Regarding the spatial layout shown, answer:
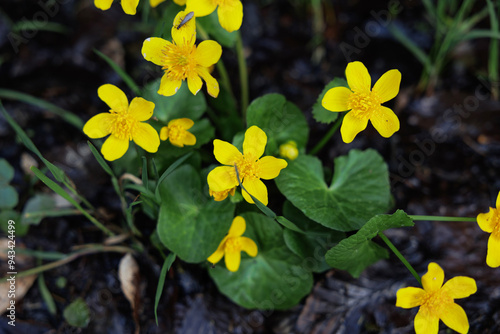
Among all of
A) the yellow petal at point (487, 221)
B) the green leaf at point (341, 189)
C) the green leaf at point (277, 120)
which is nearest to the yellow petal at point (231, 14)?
the green leaf at point (277, 120)

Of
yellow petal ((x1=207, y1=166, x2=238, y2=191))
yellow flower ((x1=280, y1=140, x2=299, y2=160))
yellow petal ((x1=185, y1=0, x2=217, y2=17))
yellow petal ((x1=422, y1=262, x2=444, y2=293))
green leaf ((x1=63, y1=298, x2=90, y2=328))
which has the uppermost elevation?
yellow petal ((x1=185, y1=0, x2=217, y2=17))

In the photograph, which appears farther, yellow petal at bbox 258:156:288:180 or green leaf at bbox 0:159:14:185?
green leaf at bbox 0:159:14:185

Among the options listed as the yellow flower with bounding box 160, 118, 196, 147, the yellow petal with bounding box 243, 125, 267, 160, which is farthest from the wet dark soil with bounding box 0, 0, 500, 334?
the yellow petal with bounding box 243, 125, 267, 160

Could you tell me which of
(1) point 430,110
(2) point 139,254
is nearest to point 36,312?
(2) point 139,254

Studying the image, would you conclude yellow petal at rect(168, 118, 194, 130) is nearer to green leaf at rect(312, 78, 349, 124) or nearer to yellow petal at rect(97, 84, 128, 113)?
yellow petal at rect(97, 84, 128, 113)

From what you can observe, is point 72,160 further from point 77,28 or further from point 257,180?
point 257,180

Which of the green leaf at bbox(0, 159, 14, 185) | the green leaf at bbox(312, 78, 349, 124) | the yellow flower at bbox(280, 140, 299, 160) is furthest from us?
the green leaf at bbox(0, 159, 14, 185)

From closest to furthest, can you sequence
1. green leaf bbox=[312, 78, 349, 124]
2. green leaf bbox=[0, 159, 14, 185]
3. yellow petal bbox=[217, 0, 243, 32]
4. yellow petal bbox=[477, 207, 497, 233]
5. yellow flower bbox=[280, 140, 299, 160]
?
yellow petal bbox=[477, 207, 497, 233]
yellow petal bbox=[217, 0, 243, 32]
green leaf bbox=[312, 78, 349, 124]
yellow flower bbox=[280, 140, 299, 160]
green leaf bbox=[0, 159, 14, 185]
